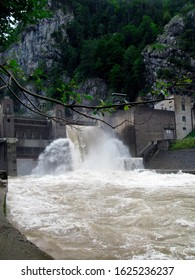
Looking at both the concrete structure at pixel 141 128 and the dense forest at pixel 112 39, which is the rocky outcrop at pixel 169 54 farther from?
the concrete structure at pixel 141 128

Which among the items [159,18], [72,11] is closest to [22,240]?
[159,18]

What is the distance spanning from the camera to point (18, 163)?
22062 millimetres

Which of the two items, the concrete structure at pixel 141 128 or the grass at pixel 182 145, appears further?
the concrete structure at pixel 141 128

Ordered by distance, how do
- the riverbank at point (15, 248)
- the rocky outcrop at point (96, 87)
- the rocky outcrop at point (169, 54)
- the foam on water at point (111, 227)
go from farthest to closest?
the rocky outcrop at point (96, 87), the rocky outcrop at point (169, 54), the foam on water at point (111, 227), the riverbank at point (15, 248)

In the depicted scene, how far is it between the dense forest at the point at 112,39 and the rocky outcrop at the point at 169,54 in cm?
95

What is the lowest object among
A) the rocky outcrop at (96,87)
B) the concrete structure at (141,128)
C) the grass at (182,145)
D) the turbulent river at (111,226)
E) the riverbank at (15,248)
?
the turbulent river at (111,226)

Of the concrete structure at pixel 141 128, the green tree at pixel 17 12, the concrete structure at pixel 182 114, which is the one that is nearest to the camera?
the green tree at pixel 17 12

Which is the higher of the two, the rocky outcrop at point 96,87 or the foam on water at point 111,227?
the rocky outcrop at point 96,87

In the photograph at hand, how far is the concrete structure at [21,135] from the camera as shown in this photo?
67.2 ft

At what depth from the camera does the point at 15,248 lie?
8.11ft

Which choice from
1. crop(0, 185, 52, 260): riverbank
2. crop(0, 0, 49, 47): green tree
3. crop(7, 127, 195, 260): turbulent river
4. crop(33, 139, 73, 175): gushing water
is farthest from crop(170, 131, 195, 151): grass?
crop(0, 185, 52, 260): riverbank

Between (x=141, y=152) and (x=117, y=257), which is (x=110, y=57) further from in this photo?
(x=117, y=257)

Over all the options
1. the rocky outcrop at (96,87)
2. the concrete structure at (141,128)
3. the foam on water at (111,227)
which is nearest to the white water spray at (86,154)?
the concrete structure at (141,128)

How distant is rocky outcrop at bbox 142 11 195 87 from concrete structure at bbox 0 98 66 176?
55.2 feet
